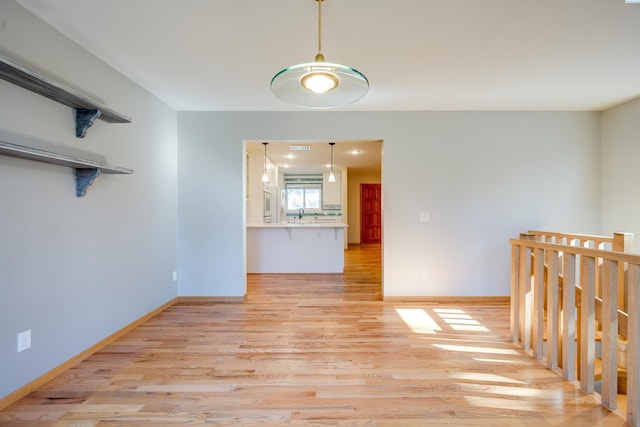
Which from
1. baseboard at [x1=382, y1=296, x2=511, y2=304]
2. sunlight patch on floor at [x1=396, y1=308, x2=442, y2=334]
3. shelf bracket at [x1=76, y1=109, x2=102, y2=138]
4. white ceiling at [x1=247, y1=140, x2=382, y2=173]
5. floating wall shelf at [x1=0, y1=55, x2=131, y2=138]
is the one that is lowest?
sunlight patch on floor at [x1=396, y1=308, x2=442, y2=334]

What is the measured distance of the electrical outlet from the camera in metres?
1.77

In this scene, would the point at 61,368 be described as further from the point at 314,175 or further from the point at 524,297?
the point at 314,175

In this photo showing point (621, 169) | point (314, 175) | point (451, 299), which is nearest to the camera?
point (621, 169)

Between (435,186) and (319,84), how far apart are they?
2542 mm

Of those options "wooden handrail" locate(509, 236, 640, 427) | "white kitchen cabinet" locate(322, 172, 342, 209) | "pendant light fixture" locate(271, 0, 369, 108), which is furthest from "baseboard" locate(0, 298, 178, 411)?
"white kitchen cabinet" locate(322, 172, 342, 209)

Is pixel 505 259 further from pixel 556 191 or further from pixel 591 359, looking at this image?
pixel 591 359

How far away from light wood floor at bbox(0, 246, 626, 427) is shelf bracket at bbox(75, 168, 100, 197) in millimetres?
1344

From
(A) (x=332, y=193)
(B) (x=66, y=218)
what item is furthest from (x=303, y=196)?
(B) (x=66, y=218)

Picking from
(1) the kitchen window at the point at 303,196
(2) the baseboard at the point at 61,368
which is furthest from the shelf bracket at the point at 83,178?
(1) the kitchen window at the point at 303,196

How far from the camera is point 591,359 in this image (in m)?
1.81

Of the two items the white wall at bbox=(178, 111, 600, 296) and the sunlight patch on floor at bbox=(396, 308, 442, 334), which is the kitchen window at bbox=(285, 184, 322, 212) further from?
the sunlight patch on floor at bbox=(396, 308, 442, 334)

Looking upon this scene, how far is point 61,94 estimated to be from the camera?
1.88m

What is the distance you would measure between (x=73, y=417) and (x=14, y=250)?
3.49 feet

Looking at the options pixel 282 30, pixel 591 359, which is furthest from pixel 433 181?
pixel 282 30
